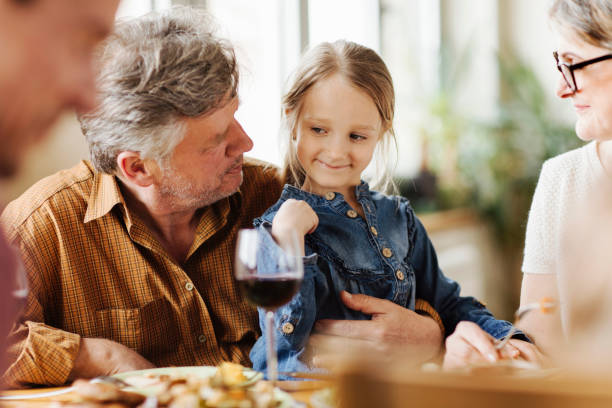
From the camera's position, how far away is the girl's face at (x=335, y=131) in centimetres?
168

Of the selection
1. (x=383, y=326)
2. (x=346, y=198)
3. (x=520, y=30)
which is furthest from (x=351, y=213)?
(x=520, y=30)

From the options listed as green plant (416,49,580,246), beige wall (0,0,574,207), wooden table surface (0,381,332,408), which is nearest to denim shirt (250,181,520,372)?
wooden table surface (0,381,332,408)

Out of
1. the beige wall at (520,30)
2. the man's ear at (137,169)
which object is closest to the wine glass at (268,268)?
the man's ear at (137,169)

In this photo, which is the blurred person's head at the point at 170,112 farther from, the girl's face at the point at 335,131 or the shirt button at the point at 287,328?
the shirt button at the point at 287,328

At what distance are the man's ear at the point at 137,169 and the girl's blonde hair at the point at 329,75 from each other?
38 cm

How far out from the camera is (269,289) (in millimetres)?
1185

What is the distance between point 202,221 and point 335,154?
45 centimetres

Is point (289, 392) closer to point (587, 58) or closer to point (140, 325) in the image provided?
point (140, 325)

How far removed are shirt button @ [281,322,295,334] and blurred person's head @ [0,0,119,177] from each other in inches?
30.7

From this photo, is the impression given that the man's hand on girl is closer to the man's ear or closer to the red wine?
the red wine

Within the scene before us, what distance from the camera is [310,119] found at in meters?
1.70

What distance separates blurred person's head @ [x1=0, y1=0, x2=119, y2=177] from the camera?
725mm

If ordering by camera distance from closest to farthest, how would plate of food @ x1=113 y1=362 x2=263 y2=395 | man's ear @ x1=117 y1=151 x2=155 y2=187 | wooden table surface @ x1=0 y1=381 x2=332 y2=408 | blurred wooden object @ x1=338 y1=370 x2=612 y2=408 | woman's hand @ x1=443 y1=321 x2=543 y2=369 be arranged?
1. blurred wooden object @ x1=338 y1=370 x2=612 y2=408
2. plate of food @ x1=113 y1=362 x2=263 y2=395
3. wooden table surface @ x1=0 y1=381 x2=332 y2=408
4. woman's hand @ x1=443 y1=321 x2=543 y2=369
5. man's ear @ x1=117 y1=151 x2=155 y2=187

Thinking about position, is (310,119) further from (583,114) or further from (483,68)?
(483,68)
